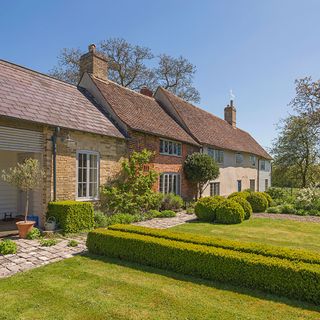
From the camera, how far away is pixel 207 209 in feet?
50.0

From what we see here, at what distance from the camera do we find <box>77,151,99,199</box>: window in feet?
43.4

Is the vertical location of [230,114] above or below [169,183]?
above

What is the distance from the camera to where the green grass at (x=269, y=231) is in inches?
436

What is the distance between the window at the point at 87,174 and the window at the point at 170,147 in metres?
5.88

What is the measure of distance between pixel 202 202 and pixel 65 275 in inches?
396

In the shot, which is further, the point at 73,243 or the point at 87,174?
the point at 87,174

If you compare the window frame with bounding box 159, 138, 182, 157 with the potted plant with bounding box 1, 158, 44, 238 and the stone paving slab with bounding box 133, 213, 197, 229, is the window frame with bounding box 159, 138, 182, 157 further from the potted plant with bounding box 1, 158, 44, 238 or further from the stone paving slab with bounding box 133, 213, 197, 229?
the potted plant with bounding box 1, 158, 44, 238

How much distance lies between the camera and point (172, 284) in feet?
21.2

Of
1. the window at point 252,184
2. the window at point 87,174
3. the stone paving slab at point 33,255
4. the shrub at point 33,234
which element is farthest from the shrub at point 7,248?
the window at point 252,184

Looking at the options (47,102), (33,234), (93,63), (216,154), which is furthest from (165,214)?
(216,154)

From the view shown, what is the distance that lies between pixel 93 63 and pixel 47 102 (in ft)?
20.3

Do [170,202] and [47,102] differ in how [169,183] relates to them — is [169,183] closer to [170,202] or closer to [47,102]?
[170,202]

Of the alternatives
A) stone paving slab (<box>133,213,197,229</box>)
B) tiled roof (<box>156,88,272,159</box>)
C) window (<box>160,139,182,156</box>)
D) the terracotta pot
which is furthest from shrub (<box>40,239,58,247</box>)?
tiled roof (<box>156,88,272,159</box>)

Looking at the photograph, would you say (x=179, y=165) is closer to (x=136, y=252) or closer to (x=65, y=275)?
(x=136, y=252)
